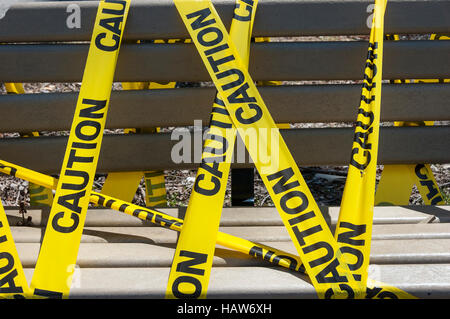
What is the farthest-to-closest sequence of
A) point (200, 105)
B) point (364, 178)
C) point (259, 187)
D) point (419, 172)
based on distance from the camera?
point (259, 187), point (419, 172), point (200, 105), point (364, 178)

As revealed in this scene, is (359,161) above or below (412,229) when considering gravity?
above

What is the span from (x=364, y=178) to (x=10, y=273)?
1.15 metres

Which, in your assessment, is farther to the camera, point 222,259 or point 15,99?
point 15,99

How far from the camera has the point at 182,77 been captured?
2043 mm

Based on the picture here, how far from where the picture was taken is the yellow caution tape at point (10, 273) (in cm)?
149

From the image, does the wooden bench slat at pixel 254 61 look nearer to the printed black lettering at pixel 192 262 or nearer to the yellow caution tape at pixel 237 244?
the yellow caution tape at pixel 237 244

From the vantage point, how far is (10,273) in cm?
151

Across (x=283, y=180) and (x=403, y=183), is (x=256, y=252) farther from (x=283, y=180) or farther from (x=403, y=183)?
(x=403, y=183)

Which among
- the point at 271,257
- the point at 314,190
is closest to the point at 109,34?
the point at 271,257

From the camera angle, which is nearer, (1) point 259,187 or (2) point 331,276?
(2) point 331,276

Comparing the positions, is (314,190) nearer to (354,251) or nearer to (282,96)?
(282,96)

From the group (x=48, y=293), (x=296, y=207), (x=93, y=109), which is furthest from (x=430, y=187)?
(x=48, y=293)

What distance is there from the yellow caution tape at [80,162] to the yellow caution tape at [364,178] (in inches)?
33.2

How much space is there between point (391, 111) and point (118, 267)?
125cm
